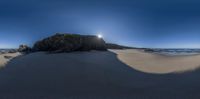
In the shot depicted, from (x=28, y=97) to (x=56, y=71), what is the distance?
6.89 feet

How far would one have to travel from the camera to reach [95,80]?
5.21 m

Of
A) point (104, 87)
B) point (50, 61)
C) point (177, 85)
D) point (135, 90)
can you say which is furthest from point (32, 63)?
point (177, 85)

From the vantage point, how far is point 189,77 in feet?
17.3

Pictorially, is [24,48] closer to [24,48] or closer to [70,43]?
[24,48]

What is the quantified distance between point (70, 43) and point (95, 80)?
5.17 meters

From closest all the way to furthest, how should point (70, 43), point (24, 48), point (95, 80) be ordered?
point (95, 80)
point (70, 43)
point (24, 48)

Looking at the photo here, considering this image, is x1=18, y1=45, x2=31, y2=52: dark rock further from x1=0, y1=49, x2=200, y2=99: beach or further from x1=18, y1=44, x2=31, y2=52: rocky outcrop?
x1=0, y1=49, x2=200, y2=99: beach

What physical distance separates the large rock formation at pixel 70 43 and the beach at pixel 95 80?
2765 millimetres

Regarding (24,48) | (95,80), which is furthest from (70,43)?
(95,80)

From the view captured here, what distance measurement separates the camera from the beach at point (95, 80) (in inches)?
160

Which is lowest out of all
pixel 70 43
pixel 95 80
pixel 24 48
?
pixel 95 80

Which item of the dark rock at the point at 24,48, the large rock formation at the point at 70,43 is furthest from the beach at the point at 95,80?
the dark rock at the point at 24,48

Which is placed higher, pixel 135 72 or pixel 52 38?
pixel 52 38

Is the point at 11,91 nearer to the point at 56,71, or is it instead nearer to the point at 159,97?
the point at 56,71
